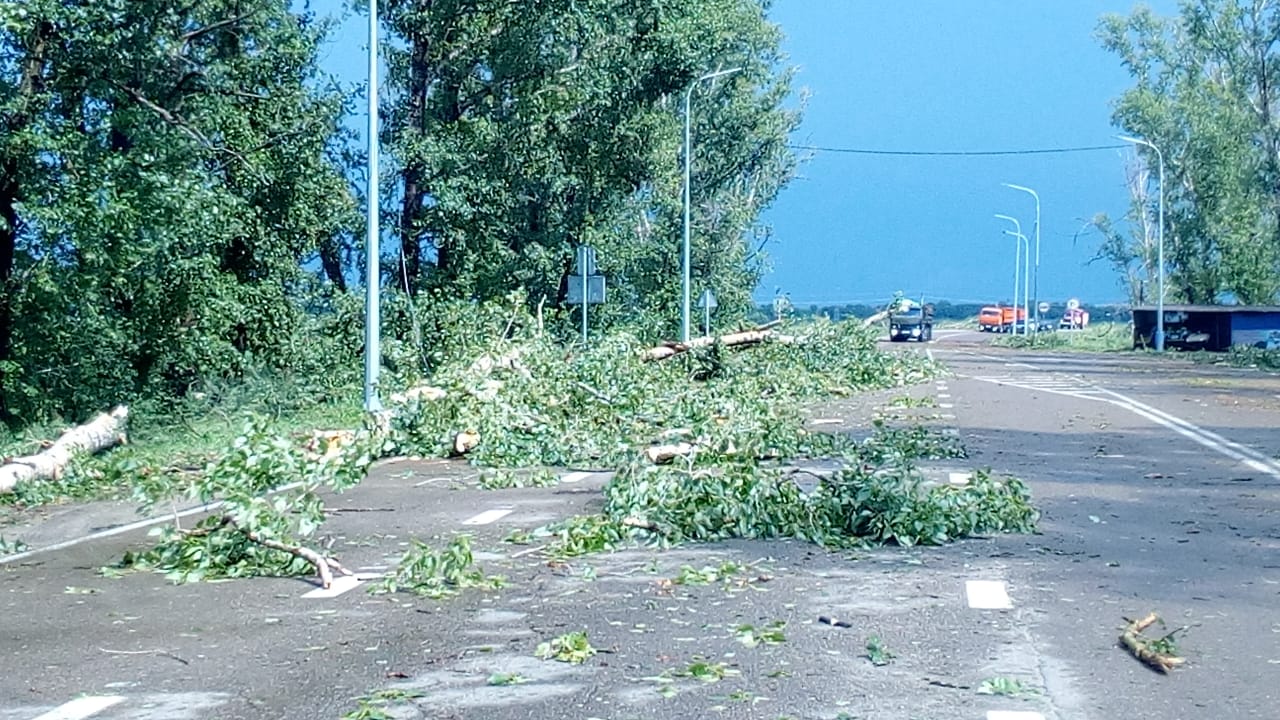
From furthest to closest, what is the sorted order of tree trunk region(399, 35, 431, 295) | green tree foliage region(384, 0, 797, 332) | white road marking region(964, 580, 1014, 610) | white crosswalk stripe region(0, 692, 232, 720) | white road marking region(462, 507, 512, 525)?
1. tree trunk region(399, 35, 431, 295)
2. green tree foliage region(384, 0, 797, 332)
3. white road marking region(462, 507, 512, 525)
4. white road marking region(964, 580, 1014, 610)
5. white crosswalk stripe region(0, 692, 232, 720)

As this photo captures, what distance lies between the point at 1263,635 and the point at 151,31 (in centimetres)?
1854

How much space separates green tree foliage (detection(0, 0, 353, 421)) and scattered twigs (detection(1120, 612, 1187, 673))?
16.5 metres

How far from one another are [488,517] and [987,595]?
17.0 feet

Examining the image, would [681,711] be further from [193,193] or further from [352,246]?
[352,246]

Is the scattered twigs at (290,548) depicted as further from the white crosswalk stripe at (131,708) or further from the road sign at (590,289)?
the road sign at (590,289)

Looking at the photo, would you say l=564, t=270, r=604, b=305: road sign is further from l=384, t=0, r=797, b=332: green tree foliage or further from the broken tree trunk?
l=384, t=0, r=797, b=332: green tree foliage

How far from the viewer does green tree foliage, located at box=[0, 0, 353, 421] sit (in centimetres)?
2147

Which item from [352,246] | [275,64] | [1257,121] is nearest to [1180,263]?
[1257,121]

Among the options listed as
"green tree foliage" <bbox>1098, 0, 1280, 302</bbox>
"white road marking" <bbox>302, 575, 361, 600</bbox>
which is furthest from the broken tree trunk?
"green tree foliage" <bbox>1098, 0, 1280, 302</bbox>

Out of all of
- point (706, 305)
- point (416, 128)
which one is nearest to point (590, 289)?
point (416, 128)

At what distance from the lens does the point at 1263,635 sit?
8.04 meters

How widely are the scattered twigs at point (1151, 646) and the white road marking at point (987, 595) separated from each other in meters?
0.82

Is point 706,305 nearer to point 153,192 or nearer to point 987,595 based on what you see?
point 153,192

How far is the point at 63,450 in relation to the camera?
16.1 m
